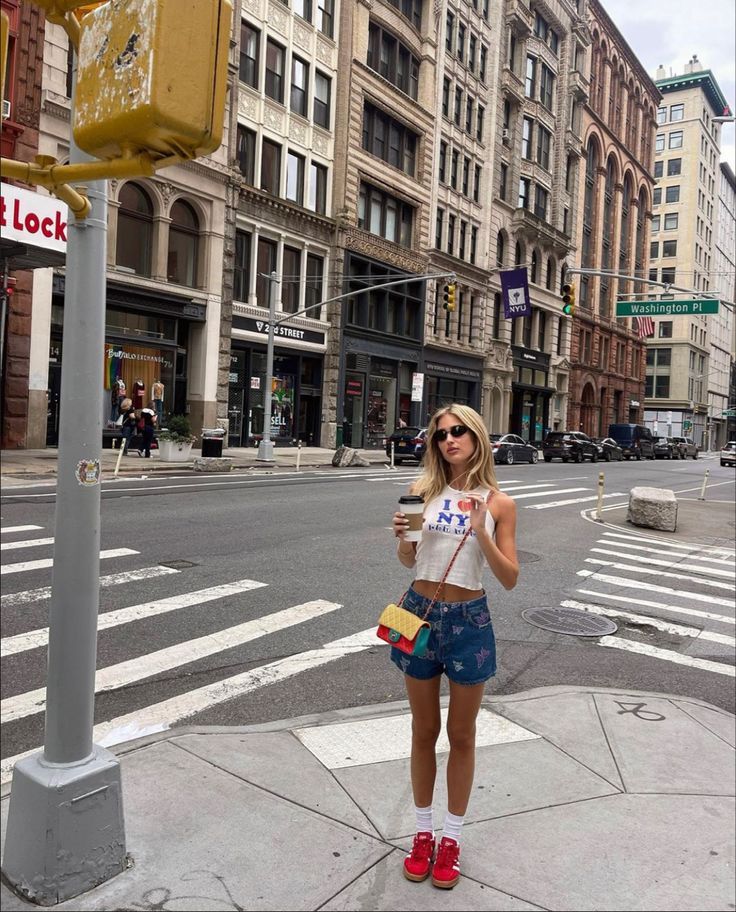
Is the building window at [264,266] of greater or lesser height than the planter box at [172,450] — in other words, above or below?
above

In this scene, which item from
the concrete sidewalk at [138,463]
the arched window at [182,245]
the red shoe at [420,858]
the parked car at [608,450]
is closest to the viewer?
the red shoe at [420,858]

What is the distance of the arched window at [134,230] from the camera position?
26.0 meters

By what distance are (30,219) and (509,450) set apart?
23868mm

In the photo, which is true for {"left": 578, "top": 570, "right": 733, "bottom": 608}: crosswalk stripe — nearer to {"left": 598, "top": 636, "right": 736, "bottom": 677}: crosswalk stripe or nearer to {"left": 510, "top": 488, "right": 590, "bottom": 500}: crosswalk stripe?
{"left": 598, "top": 636, "right": 736, "bottom": 677}: crosswalk stripe

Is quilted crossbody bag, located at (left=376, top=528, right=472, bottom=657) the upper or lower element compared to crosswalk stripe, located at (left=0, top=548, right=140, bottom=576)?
upper

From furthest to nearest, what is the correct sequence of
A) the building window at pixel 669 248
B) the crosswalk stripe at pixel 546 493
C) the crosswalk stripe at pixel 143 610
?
the building window at pixel 669 248
the crosswalk stripe at pixel 546 493
the crosswalk stripe at pixel 143 610

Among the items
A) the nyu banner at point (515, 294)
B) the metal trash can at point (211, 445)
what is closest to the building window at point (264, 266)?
the metal trash can at point (211, 445)

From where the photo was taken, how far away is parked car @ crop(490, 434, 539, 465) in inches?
1363

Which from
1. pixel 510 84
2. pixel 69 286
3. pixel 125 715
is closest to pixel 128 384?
pixel 125 715

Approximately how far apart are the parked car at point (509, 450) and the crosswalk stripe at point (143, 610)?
86.6 ft

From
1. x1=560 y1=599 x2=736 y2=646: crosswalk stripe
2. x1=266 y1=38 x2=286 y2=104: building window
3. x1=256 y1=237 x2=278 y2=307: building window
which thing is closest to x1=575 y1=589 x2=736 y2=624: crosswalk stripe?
x1=560 y1=599 x2=736 y2=646: crosswalk stripe

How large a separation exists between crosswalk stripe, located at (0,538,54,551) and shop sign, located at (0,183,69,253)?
9.54m

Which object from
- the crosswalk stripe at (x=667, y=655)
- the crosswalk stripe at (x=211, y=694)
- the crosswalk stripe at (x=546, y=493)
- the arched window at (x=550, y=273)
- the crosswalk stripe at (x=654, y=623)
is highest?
the arched window at (x=550, y=273)

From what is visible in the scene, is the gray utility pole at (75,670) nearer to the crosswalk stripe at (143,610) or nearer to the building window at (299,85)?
the crosswalk stripe at (143,610)
